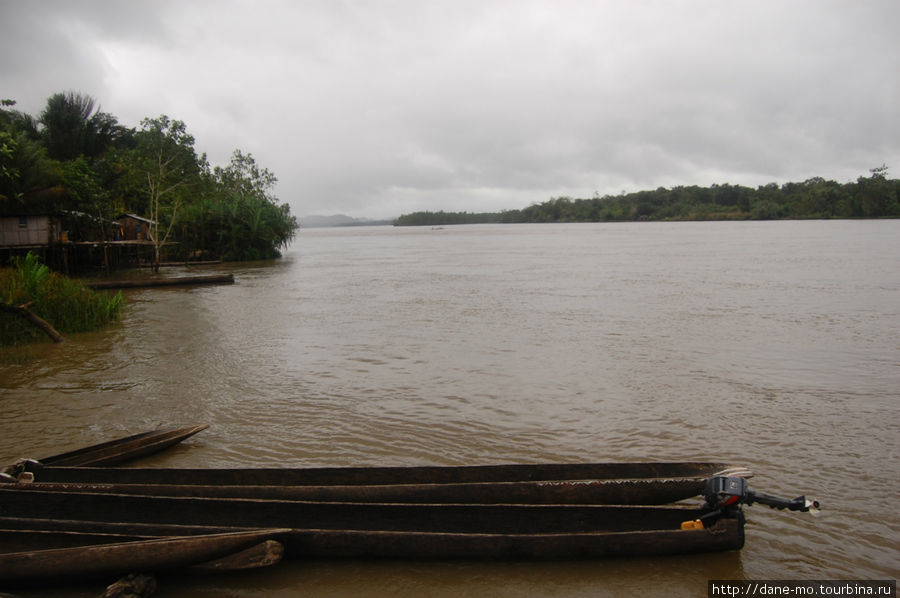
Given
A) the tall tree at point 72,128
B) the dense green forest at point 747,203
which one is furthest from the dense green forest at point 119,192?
the dense green forest at point 747,203

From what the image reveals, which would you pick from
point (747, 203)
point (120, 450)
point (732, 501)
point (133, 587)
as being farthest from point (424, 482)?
point (747, 203)

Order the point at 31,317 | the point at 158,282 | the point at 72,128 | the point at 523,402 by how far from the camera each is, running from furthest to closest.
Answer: the point at 72,128 < the point at 158,282 < the point at 31,317 < the point at 523,402

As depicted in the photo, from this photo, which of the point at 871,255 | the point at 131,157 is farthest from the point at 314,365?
the point at 131,157

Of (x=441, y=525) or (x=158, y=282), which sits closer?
(x=441, y=525)

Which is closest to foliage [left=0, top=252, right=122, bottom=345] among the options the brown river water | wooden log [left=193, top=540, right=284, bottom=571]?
the brown river water

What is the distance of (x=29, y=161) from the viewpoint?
868 inches

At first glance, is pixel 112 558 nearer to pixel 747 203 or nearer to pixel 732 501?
pixel 732 501

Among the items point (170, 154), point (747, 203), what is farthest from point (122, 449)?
point (747, 203)

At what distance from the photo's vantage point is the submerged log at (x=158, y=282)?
1983 centimetres

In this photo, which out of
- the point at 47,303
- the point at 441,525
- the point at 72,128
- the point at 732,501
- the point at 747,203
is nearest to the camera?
the point at 732,501

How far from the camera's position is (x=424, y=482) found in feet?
13.9

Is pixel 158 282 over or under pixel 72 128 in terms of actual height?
under

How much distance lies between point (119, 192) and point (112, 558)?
3628 centimetres

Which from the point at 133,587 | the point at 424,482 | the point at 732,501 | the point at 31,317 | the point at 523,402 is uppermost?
the point at 31,317
